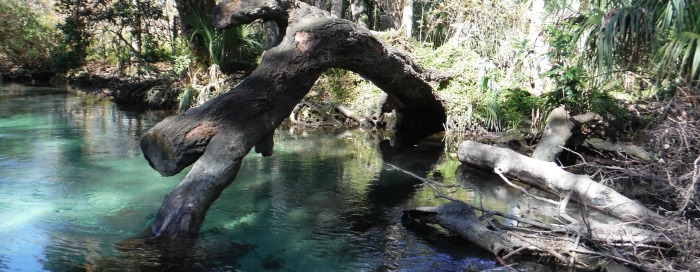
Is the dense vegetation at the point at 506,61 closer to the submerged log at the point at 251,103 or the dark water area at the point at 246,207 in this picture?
the dark water area at the point at 246,207

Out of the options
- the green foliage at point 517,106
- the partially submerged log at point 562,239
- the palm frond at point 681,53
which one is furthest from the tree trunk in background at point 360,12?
the partially submerged log at point 562,239

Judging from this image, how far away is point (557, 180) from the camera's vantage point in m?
7.30

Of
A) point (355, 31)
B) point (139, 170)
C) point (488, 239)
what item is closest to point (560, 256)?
point (488, 239)

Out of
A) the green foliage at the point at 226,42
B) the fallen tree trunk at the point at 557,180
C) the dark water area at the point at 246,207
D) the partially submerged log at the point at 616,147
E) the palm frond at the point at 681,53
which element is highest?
the green foliage at the point at 226,42

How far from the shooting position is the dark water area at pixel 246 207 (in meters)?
5.32

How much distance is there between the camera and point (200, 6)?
51.9 feet

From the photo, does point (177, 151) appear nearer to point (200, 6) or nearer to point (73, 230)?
point (73, 230)

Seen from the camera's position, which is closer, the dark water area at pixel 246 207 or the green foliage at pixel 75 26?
the dark water area at pixel 246 207

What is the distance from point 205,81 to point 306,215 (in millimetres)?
9153

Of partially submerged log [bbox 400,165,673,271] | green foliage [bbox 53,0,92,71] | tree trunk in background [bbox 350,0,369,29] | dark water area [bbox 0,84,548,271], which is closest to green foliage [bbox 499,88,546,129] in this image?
dark water area [bbox 0,84,548,271]

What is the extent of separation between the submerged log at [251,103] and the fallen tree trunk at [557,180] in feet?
5.61

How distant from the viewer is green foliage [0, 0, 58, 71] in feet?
68.0

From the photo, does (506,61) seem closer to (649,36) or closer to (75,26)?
(649,36)

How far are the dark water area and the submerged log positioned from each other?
0.43 m
